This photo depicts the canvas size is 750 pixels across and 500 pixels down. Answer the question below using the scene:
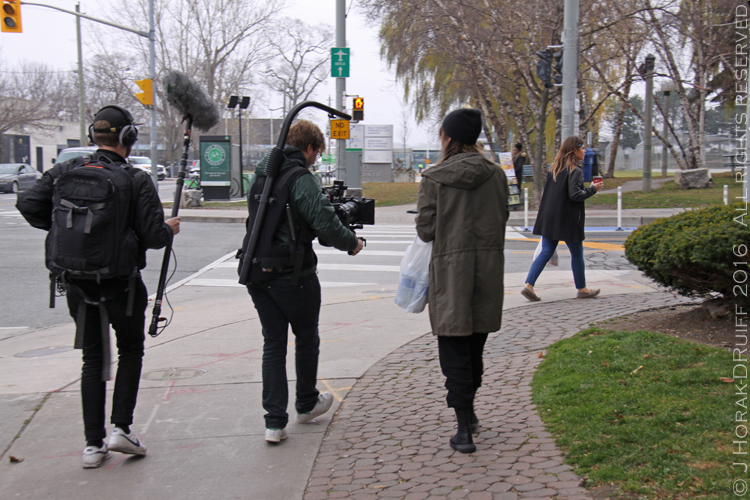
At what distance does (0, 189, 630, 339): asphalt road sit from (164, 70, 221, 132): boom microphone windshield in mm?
3792

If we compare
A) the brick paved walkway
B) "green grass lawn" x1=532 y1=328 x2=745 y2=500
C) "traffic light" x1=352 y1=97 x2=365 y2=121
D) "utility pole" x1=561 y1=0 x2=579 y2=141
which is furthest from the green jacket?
"traffic light" x1=352 y1=97 x2=365 y2=121

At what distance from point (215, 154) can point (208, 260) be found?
45.4 feet

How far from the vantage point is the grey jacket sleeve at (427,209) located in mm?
3533

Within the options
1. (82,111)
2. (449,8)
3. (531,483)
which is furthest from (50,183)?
(82,111)

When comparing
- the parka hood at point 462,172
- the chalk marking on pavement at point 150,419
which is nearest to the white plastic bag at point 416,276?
the parka hood at point 462,172

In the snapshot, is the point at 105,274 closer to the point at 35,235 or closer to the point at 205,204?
the point at 35,235

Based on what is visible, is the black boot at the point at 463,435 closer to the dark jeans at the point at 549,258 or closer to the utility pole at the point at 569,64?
the dark jeans at the point at 549,258

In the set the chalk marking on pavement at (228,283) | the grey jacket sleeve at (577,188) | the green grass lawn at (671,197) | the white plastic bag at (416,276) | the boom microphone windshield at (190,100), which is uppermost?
the boom microphone windshield at (190,100)

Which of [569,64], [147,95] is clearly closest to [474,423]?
[569,64]

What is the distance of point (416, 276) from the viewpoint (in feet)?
12.0

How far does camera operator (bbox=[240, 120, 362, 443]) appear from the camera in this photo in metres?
3.67

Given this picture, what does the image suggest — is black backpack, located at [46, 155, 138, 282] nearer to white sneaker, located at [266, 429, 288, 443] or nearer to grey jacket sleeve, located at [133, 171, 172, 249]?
grey jacket sleeve, located at [133, 171, 172, 249]

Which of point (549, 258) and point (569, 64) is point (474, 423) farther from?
point (569, 64)

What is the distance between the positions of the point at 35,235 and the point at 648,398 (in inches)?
583
